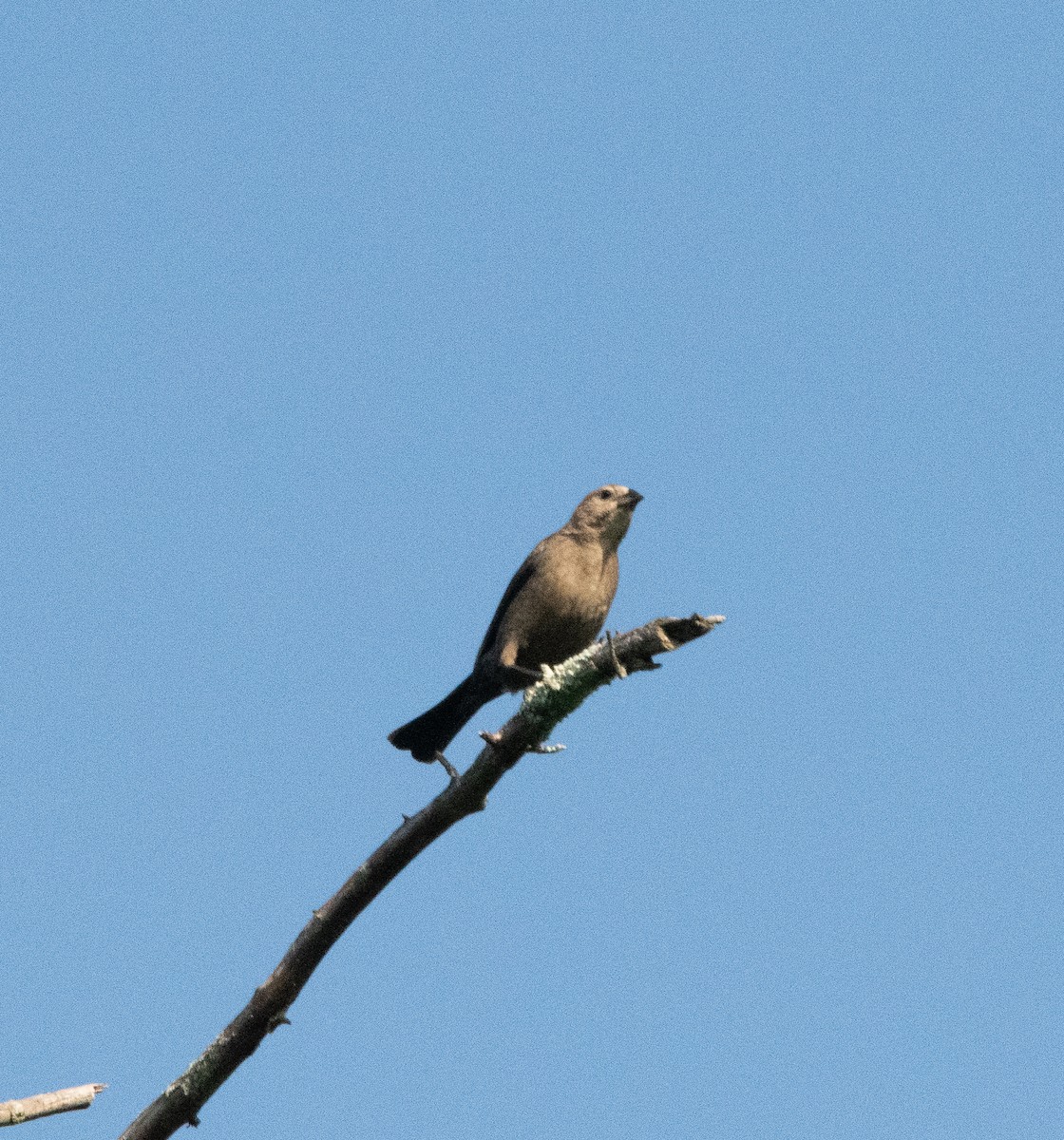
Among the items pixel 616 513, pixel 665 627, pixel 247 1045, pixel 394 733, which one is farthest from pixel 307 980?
pixel 616 513

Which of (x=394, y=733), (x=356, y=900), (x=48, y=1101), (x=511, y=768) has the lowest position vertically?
(x=48, y=1101)

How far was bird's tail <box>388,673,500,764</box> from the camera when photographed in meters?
8.49

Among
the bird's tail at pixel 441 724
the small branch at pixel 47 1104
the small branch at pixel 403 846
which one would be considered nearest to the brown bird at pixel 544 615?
the bird's tail at pixel 441 724

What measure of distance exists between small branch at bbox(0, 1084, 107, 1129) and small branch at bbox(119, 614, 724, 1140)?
0.38 metres

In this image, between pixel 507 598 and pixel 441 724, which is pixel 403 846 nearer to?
pixel 441 724

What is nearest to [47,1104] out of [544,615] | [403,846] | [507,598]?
[403,846]

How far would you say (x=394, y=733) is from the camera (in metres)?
8.42

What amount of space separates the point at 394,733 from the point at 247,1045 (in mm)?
→ 3541

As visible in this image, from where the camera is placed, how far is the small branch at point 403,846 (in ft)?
15.9

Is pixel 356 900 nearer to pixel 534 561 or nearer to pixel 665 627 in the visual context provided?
pixel 665 627

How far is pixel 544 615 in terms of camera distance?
8.22m

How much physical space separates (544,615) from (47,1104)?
4301 millimetres

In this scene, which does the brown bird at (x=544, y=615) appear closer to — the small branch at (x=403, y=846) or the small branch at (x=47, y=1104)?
the small branch at (x=403, y=846)

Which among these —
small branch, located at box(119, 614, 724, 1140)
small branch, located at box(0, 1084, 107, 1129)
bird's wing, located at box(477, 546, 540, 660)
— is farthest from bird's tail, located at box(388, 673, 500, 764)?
small branch, located at box(0, 1084, 107, 1129)
